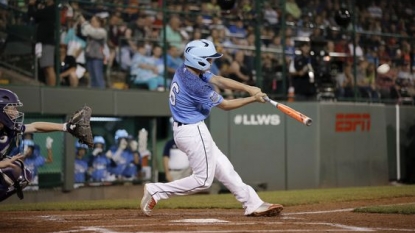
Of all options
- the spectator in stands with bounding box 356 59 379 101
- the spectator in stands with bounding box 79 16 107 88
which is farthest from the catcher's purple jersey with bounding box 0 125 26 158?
the spectator in stands with bounding box 356 59 379 101

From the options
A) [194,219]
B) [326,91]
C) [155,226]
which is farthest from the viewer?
[326,91]

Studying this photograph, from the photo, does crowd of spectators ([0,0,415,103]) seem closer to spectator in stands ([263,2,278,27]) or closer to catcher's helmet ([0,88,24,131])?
spectator in stands ([263,2,278,27])

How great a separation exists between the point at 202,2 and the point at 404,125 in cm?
565

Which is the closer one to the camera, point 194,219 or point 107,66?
point 194,219

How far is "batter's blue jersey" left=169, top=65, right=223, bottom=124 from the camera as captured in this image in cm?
923

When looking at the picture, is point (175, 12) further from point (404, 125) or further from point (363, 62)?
point (404, 125)

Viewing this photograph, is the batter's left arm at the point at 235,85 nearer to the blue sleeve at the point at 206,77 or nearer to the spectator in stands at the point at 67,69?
the blue sleeve at the point at 206,77

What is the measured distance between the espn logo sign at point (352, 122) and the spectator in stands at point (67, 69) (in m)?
5.72

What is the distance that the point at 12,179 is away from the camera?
8438mm

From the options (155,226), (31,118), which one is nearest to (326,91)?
(31,118)

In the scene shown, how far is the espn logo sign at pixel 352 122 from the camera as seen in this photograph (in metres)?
17.6

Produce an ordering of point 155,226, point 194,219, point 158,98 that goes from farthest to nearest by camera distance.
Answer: point 158,98, point 194,219, point 155,226

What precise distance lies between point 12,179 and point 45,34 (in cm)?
636

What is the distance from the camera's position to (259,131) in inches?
656
